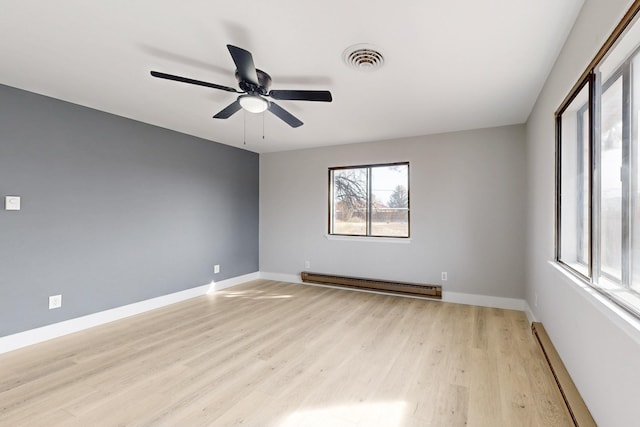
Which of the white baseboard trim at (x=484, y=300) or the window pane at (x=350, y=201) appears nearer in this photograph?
the white baseboard trim at (x=484, y=300)

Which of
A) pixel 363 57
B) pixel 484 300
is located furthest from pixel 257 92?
pixel 484 300

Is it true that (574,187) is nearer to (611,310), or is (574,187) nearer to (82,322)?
(611,310)

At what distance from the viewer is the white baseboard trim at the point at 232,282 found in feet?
15.6

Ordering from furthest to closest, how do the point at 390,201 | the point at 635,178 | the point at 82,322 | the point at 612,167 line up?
1. the point at 390,201
2. the point at 82,322
3. the point at 612,167
4. the point at 635,178

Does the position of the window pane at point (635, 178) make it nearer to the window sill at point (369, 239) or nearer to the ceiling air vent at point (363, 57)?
the ceiling air vent at point (363, 57)

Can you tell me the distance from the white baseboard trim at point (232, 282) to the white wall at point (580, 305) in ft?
13.7


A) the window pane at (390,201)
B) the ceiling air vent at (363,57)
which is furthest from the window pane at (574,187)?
the window pane at (390,201)

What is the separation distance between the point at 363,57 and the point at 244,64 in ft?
2.84

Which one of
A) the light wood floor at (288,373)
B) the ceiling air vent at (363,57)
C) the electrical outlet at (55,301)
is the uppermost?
the ceiling air vent at (363,57)

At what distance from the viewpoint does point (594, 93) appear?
171 cm

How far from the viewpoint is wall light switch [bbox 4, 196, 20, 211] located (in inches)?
107

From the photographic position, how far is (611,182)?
61.8 inches

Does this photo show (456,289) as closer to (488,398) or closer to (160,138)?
(488,398)

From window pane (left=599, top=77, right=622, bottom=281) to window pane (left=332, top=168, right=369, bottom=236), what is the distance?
328cm
